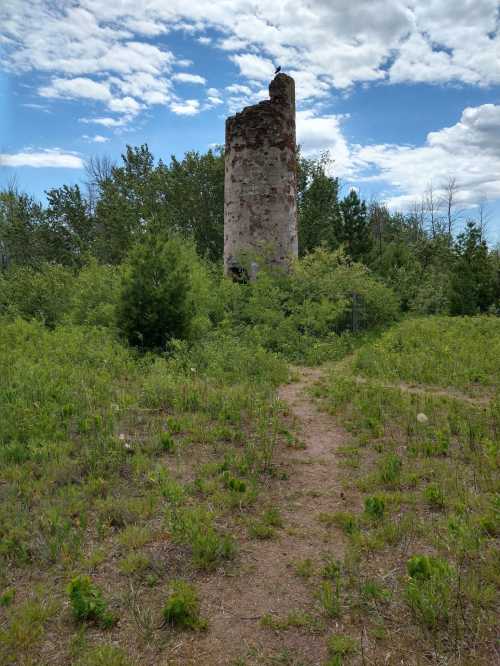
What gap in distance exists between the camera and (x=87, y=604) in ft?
9.18

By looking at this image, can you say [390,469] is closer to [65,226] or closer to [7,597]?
[7,597]

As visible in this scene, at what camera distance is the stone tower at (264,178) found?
42.4 ft

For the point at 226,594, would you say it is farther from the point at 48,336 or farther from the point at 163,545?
the point at 48,336

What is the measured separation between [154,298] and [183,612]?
608cm

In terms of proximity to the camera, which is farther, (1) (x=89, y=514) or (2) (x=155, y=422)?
(2) (x=155, y=422)

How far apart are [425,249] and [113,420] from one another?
26.1m

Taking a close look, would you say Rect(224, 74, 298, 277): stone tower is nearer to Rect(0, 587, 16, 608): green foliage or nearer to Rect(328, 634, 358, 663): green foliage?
Rect(0, 587, 16, 608): green foliage

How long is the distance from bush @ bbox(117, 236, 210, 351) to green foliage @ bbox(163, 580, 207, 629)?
5.77 m

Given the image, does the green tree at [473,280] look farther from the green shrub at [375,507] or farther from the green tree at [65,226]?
the green tree at [65,226]

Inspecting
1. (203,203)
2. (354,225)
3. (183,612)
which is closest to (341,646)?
(183,612)

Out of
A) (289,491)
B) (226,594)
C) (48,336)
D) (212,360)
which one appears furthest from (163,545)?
(48,336)

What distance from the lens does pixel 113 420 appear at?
533cm

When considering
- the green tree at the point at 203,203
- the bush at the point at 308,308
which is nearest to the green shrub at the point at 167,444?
the bush at the point at 308,308

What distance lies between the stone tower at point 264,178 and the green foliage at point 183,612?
10278 mm
